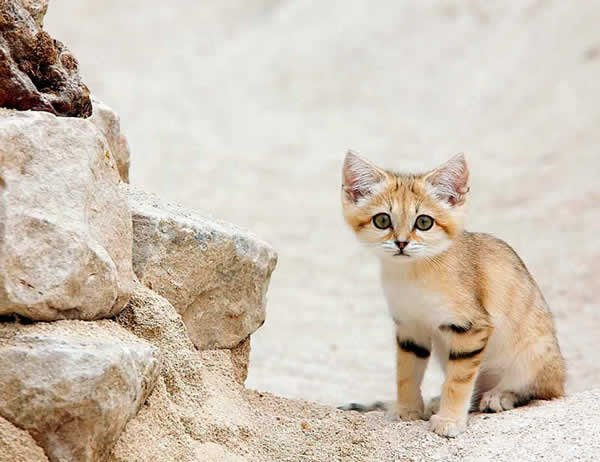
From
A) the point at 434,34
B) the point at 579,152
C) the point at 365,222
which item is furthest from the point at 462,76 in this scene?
the point at 365,222

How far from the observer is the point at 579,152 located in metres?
12.1

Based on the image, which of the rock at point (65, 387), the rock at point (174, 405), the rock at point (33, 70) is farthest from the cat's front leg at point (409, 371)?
the rock at point (33, 70)

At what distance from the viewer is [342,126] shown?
15523 mm

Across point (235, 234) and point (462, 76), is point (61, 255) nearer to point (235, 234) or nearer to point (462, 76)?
point (235, 234)

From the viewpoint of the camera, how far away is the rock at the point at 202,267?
11.0 feet

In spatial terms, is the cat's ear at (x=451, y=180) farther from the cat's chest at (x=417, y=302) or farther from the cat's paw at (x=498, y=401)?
the cat's paw at (x=498, y=401)

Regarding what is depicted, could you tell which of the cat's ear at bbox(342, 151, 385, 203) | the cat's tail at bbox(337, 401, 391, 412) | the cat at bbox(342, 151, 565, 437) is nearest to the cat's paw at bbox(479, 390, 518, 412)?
the cat at bbox(342, 151, 565, 437)

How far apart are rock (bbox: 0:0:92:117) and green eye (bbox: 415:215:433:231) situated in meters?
1.44

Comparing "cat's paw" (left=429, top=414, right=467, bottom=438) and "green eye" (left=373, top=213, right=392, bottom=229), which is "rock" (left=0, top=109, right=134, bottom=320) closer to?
"green eye" (left=373, top=213, right=392, bottom=229)

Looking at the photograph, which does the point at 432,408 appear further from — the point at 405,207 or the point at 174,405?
the point at 174,405

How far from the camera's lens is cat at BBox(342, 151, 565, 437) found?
369 centimetres

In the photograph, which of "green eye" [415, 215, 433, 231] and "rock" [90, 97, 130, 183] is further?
"rock" [90, 97, 130, 183]

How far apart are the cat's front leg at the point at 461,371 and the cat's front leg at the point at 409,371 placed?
273 millimetres

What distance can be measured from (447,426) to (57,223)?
1845mm
